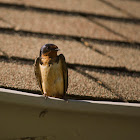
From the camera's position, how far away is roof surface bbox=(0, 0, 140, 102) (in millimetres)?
1786

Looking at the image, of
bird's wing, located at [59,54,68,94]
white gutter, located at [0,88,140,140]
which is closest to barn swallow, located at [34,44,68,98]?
bird's wing, located at [59,54,68,94]

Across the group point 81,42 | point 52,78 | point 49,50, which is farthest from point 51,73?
point 81,42

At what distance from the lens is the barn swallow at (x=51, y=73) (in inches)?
68.3

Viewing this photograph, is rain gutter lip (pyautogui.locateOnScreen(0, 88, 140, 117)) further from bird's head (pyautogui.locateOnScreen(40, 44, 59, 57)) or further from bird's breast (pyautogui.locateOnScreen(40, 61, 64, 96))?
bird's head (pyautogui.locateOnScreen(40, 44, 59, 57))

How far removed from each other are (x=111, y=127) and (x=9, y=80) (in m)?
0.88

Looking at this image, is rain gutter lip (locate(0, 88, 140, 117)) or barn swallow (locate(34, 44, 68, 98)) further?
barn swallow (locate(34, 44, 68, 98))

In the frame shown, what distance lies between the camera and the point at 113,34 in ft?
8.02

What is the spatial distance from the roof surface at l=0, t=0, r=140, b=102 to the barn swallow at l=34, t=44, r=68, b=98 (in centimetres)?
7

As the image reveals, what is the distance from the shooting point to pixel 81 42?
2287 mm

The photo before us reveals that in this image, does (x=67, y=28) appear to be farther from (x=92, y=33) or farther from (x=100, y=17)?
(x=100, y=17)

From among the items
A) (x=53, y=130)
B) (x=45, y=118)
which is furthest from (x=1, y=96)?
(x=53, y=130)

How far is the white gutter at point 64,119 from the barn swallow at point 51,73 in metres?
0.19

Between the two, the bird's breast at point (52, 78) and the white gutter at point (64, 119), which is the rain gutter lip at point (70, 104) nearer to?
the white gutter at point (64, 119)

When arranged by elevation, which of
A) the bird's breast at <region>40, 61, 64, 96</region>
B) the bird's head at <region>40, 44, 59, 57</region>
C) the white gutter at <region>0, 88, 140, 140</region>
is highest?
the bird's head at <region>40, 44, 59, 57</region>
